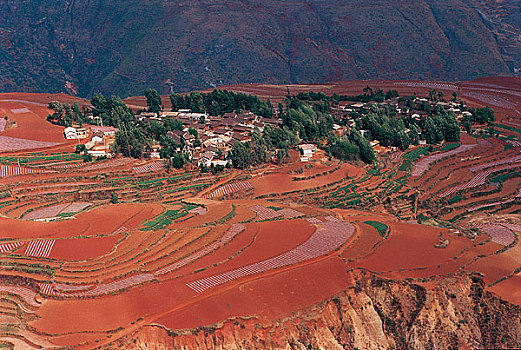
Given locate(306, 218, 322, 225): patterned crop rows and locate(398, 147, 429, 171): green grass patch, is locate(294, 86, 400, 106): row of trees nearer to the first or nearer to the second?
locate(398, 147, 429, 171): green grass patch

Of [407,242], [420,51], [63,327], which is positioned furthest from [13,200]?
[420,51]

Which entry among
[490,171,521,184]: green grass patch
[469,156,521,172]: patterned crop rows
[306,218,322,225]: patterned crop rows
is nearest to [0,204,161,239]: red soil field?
[306,218,322,225]: patterned crop rows

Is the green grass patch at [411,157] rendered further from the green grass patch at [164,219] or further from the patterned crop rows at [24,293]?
the patterned crop rows at [24,293]

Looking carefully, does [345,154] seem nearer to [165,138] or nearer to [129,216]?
[165,138]

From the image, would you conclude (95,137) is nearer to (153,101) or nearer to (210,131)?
(210,131)

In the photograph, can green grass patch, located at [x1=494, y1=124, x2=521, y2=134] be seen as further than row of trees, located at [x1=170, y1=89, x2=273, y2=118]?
No

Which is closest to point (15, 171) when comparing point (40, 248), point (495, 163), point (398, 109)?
point (40, 248)
